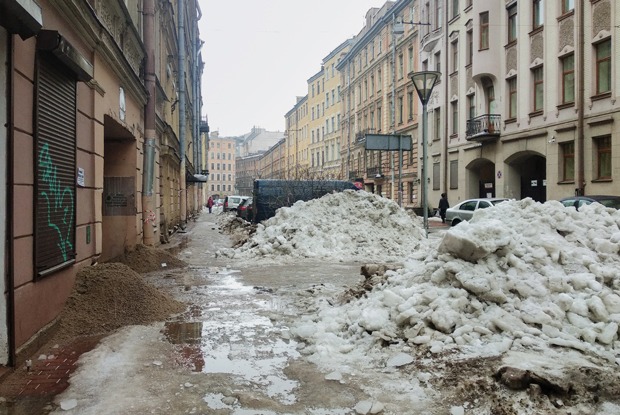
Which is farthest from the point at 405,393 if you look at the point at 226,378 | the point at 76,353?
the point at 76,353

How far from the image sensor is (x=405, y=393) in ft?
12.2

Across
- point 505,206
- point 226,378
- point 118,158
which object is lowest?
point 226,378

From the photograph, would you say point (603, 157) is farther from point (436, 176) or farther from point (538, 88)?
point (436, 176)

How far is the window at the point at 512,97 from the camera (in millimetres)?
25094

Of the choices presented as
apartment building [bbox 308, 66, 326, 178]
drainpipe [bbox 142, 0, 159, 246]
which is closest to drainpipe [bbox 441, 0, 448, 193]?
drainpipe [bbox 142, 0, 159, 246]

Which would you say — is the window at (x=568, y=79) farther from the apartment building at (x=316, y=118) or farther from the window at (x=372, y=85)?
the apartment building at (x=316, y=118)

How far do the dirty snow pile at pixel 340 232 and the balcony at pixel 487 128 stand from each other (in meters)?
12.5

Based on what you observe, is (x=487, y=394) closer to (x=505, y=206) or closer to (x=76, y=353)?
(x=76, y=353)

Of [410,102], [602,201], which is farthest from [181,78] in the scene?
[410,102]

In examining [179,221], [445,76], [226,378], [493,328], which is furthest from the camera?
[445,76]

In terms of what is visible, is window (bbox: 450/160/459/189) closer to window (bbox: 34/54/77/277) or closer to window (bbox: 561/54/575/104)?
window (bbox: 561/54/575/104)

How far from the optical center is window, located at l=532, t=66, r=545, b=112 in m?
22.9

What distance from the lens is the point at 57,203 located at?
530 centimetres

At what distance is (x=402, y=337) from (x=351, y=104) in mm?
50497
